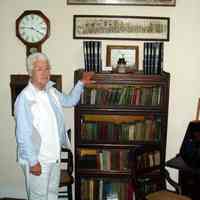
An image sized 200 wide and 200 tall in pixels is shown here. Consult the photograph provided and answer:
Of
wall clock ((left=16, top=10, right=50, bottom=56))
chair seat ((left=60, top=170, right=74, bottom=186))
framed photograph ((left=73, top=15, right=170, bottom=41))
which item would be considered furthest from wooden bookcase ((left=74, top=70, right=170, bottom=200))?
wall clock ((left=16, top=10, right=50, bottom=56))

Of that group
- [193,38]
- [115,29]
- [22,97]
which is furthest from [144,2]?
[22,97]

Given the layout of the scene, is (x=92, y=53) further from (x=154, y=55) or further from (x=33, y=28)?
(x=33, y=28)

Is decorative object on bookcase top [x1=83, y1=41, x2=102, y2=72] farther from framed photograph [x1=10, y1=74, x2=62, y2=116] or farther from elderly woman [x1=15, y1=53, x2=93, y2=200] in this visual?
elderly woman [x1=15, y1=53, x2=93, y2=200]

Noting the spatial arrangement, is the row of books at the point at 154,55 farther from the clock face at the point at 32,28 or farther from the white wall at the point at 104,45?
the clock face at the point at 32,28

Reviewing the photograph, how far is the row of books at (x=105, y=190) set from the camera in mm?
3344

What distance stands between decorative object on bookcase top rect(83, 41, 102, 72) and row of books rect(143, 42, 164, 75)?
1.45ft

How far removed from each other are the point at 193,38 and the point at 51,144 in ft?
5.99

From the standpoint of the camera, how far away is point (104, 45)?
3.37 m

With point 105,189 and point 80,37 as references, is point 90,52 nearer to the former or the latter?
point 80,37

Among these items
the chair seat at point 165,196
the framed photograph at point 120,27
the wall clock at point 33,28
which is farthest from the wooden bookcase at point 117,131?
the wall clock at point 33,28

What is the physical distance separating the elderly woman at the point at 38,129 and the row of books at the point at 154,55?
984mm

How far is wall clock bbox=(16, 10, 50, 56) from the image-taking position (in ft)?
10.9

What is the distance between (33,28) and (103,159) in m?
1.54

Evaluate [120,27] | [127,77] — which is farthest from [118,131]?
[120,27]
